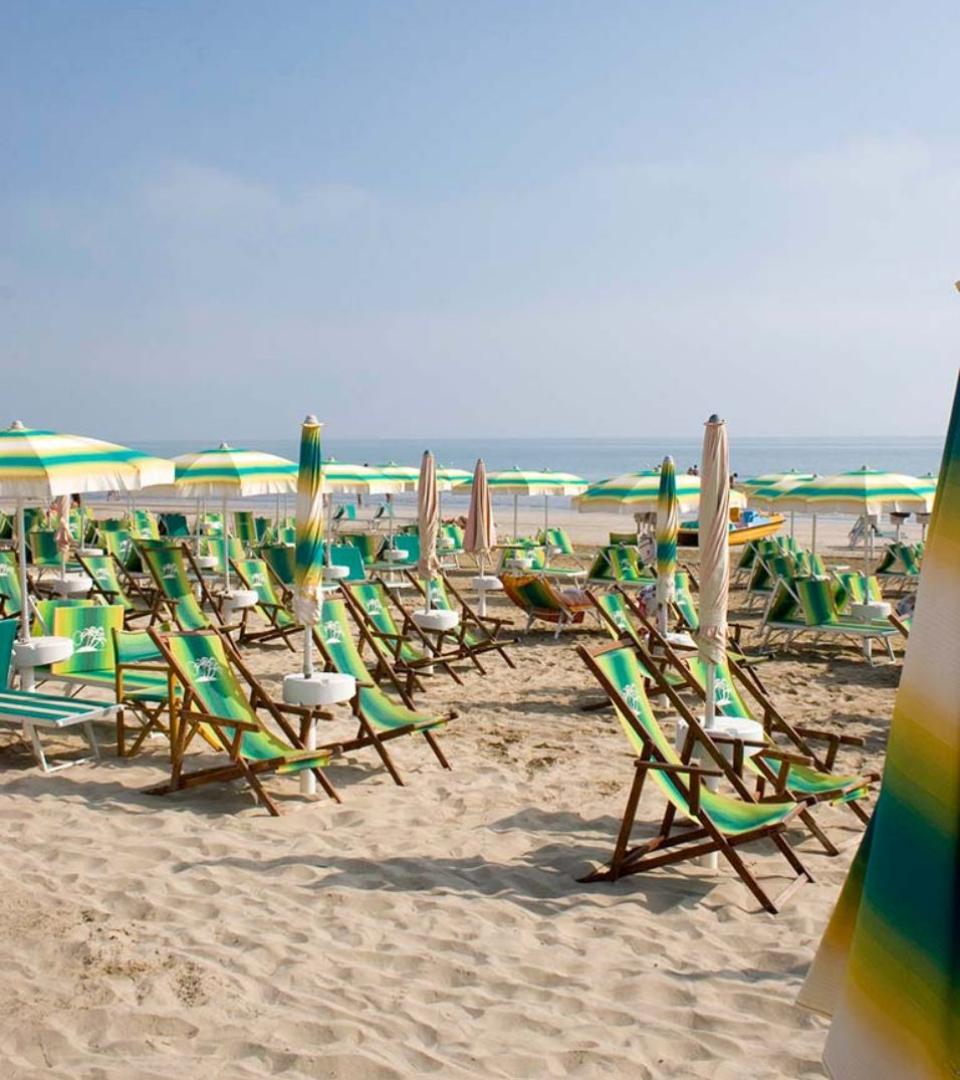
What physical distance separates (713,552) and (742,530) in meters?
14.5

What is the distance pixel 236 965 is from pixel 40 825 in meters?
1.80

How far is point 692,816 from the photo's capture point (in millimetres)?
4270

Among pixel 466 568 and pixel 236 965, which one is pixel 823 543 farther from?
pixel 236 965

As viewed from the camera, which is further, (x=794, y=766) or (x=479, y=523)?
(x=479, y=523)

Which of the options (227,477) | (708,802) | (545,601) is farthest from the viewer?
(545,601)

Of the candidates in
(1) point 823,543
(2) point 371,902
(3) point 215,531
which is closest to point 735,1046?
(2) point 371,902

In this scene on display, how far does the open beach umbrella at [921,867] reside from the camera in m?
1.33

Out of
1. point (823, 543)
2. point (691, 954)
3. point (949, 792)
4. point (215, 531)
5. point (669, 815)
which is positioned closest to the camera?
point (949, 792)

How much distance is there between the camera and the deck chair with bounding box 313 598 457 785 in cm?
583

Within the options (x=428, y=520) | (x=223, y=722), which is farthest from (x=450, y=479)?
(x=223, y=722)

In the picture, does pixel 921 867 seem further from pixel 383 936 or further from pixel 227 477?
pixel 227 477

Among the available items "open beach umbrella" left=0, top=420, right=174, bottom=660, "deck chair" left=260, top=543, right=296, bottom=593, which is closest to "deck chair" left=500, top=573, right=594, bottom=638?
"deck chair" left=260, top=543, right=296, bottom=593

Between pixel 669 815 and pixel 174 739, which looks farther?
pixel 174 739

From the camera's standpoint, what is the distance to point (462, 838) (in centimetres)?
498
